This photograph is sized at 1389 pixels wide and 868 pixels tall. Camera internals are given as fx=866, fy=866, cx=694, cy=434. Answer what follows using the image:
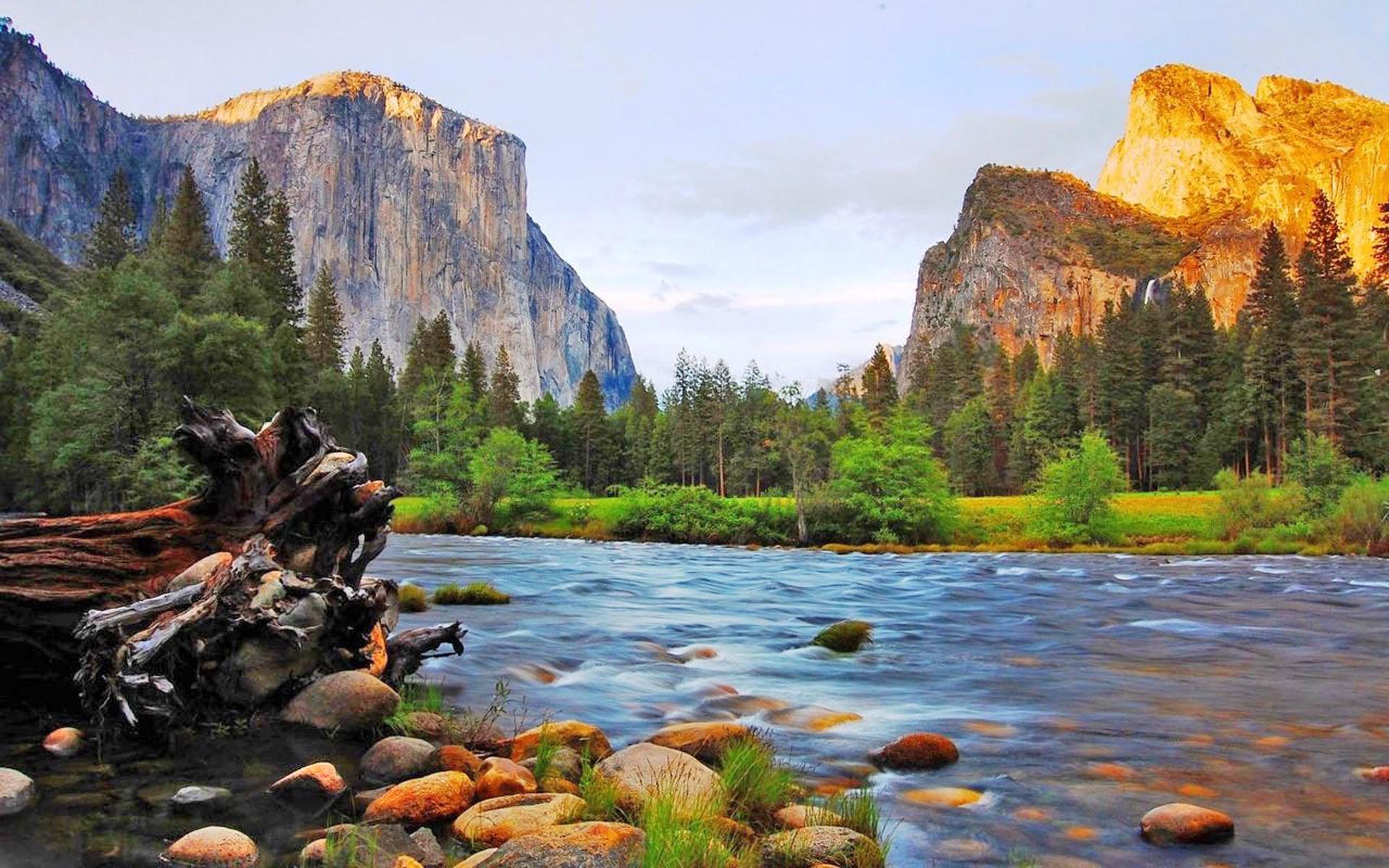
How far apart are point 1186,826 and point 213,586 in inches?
283

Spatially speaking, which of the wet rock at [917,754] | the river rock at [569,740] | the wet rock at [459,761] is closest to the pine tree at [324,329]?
the river rock at [569,740]

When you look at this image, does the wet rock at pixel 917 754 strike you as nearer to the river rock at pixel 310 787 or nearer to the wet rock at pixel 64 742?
the river rock at pixel 310 787

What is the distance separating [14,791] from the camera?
5.07 m

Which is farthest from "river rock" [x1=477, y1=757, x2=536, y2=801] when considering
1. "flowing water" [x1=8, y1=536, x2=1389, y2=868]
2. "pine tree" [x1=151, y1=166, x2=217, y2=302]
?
"pine tree" [x1=151, y1=166, x2=217, y2=302]

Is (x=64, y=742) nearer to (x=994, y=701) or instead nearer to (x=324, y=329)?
(x=994, y=701)

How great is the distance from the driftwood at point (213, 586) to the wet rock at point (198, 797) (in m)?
1.10

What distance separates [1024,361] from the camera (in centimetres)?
12125

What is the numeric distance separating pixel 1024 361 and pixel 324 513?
406ft

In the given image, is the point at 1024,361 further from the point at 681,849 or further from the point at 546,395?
the point at 681,849

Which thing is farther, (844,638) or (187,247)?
(187,247)

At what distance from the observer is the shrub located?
49.1 feet

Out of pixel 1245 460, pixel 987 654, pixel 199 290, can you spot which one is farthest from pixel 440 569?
pixel 1245 460

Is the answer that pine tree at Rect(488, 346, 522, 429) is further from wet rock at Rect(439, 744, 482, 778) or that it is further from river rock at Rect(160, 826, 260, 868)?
river rock at Rect(160, 826, 260, 868)

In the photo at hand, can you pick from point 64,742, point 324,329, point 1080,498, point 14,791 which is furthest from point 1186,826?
point 324,329
